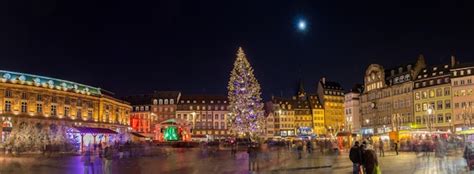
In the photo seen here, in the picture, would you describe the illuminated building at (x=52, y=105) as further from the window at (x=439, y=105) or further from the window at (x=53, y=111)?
the window at (x=439, y=105)

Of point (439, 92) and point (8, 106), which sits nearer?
point (8, 106)

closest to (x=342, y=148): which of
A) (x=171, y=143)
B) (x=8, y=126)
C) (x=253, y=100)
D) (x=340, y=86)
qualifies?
(x=253, y=100)

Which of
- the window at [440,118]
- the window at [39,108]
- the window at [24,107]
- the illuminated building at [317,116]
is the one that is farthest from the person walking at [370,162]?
the illuminated building at [317,116]

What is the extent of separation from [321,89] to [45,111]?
109970 millimetres

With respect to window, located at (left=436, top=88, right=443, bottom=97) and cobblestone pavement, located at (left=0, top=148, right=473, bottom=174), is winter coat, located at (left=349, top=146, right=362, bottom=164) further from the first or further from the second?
window, located at (left=436, top=88, right=443, bottom=97)

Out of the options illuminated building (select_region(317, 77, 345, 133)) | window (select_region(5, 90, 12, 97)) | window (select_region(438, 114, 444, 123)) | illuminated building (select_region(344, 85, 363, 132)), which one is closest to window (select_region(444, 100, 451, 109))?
window (select_region(438, 114, 444, 123))

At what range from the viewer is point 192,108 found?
16912 cm

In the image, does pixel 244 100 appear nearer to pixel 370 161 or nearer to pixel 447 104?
pixel 447 104

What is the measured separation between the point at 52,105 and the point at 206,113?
260 feet

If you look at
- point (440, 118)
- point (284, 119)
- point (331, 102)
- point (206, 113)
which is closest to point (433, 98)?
point (440, 118)

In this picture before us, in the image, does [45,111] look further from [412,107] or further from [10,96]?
[412,107]

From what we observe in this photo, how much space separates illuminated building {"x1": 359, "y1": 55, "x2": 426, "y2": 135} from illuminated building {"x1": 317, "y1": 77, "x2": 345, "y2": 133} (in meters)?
40.8

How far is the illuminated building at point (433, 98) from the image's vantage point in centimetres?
10194

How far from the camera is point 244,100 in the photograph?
73188mm
